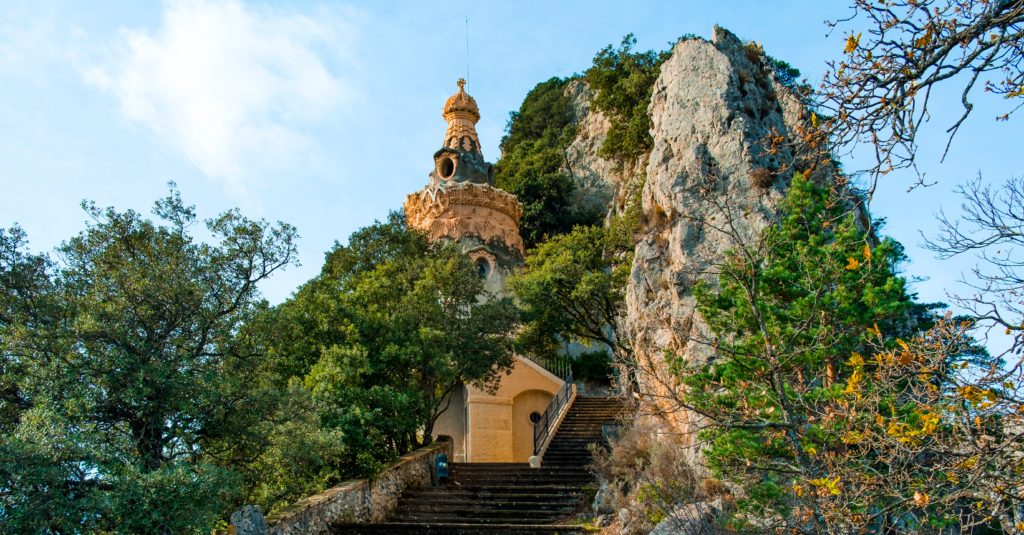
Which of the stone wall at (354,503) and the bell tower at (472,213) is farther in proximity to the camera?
the bell tower at (472,213)

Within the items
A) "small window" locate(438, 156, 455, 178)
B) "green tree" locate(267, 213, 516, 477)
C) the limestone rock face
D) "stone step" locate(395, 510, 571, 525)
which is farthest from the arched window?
"stone step" locate(395, 510, 571, 525)

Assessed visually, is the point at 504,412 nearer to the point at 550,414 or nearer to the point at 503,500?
the point at 550,414

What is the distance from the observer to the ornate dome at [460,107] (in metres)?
34.4

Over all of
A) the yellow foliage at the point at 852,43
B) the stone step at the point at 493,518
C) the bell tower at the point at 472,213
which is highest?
the bell tower at the point at 472,213

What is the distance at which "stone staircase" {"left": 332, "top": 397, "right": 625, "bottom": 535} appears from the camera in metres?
13.0

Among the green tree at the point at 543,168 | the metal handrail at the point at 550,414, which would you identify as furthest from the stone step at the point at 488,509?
the green tree at the point at 543,168

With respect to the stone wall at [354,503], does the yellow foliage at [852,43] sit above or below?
above

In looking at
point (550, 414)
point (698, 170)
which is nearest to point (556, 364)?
point (550, 414)

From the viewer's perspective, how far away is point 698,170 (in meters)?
17.3

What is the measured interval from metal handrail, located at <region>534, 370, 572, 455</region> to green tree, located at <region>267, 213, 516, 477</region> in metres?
1.77

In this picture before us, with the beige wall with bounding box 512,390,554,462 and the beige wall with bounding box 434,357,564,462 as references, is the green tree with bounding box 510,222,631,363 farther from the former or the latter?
the beige wall with bounding box 512,390,554,462

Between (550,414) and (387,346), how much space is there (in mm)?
7078

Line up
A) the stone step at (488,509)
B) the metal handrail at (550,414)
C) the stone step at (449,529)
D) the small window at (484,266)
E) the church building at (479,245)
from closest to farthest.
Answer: the stone step at (449,529) → the stone step at (488,509) → the metal handrail at (550,414) → the church building at (479,245) → the small window at (484,266)

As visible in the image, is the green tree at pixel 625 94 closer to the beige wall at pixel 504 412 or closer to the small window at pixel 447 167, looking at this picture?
the small window at pixel 447 167
